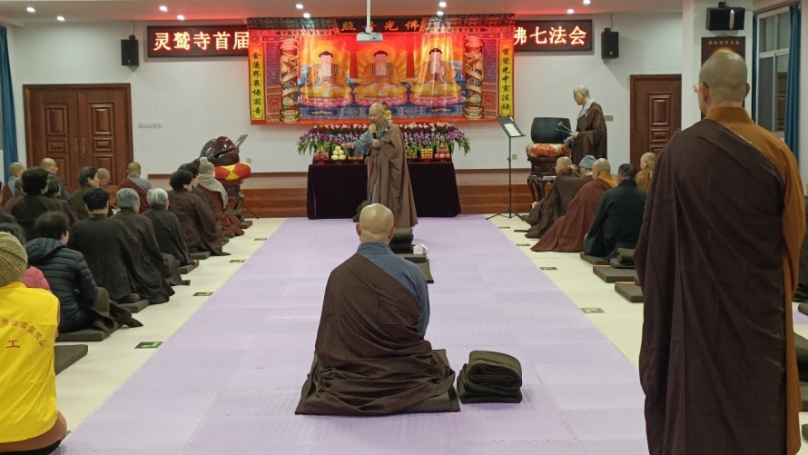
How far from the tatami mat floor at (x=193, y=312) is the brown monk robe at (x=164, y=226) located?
0.97 ft

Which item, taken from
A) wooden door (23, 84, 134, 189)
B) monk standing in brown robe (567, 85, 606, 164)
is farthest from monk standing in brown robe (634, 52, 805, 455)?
wooden door (23, 84, 134, 189)

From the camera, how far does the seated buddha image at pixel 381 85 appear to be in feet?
50.3

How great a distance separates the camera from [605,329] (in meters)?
6.70

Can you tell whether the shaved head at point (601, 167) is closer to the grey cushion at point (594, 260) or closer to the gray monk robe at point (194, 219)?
the grey cushion at point (594, 260)

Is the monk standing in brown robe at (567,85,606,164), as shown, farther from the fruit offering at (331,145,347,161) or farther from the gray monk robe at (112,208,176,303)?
the gray monk robe at (112,208,176,303)

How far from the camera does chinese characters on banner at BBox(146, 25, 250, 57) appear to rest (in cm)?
1555

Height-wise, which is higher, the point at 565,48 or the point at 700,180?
the point at 565,48

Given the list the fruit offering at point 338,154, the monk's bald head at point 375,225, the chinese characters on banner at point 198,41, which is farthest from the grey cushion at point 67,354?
the chinese characters on banner at point 198,41

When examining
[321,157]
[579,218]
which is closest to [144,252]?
[579,218]

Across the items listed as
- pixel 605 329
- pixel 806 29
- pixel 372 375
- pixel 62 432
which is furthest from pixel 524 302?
pixel 806 29

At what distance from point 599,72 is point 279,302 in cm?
936

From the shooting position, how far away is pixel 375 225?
479cm

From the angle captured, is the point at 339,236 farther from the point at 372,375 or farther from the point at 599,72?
the point at 372,375

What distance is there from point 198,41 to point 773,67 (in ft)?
29.5
